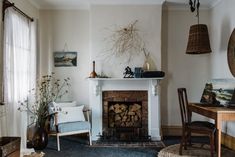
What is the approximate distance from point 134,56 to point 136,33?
1.55 feet

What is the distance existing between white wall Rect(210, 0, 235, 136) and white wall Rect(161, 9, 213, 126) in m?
0.25

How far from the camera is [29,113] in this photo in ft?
16.4

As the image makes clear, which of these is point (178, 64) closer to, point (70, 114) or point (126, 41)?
point (126, 41)

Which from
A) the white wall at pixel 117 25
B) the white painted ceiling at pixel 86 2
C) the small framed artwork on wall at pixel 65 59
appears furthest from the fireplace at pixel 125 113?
the white painted ceiling at pixel 86 2

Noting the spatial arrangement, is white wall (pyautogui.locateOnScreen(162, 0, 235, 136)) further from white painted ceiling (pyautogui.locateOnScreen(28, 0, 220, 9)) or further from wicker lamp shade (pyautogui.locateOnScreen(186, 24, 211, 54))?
wicker lamp shade (pyautogui.locateOnScreen(186, 24, 211, 54))

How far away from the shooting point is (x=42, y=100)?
16.6 ft

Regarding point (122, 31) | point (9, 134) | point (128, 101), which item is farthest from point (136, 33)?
point (9, 134)

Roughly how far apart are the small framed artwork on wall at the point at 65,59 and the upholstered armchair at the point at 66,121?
995 mm

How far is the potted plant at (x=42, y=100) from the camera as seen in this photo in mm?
4438

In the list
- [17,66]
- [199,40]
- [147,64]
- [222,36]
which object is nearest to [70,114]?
[17,66]

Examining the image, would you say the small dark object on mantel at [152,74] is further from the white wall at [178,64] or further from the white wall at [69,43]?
the white wall at [69,43]

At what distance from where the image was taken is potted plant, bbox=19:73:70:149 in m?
4.44

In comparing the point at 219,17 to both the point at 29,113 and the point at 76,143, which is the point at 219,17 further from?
the point at 29,113

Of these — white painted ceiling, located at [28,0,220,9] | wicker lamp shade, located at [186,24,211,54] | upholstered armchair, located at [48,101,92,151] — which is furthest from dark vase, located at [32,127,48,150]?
wicker lamp shade, located at [186,24,211,54]
